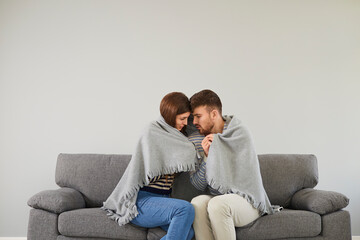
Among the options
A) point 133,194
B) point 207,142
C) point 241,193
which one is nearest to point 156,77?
point 207,142

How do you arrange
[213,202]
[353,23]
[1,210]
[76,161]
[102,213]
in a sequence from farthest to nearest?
[353,23] → [1,210] → [76,161] → [102,213] → [213,202]

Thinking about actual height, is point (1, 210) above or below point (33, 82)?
below

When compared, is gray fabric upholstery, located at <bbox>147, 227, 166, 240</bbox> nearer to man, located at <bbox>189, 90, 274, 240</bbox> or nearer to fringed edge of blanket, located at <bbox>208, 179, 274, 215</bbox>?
man, located at <bbox>189, 90, 274, 240</bbox>

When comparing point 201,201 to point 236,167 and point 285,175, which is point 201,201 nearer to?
point 236,167

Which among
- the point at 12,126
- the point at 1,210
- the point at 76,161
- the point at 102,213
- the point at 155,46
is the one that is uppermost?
the point at 155,46

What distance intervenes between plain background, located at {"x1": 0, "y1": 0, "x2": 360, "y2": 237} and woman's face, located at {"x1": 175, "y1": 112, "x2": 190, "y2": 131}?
101cm

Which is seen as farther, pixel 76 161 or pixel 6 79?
pixel 6 79

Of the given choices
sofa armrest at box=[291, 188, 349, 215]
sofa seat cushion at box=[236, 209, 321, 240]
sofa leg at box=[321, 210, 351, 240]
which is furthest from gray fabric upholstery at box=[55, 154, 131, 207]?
sofa leg at box=[321, 210, 351, 240]

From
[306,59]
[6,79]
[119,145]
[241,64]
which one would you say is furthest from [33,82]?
[306,59]

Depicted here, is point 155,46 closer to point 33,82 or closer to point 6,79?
point 33,82

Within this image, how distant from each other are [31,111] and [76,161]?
93 cm

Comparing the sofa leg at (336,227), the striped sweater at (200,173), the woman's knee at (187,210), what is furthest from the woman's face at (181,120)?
the sofa leg at (336,227)

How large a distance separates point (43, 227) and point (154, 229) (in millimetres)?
737

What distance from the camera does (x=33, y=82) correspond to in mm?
3693
